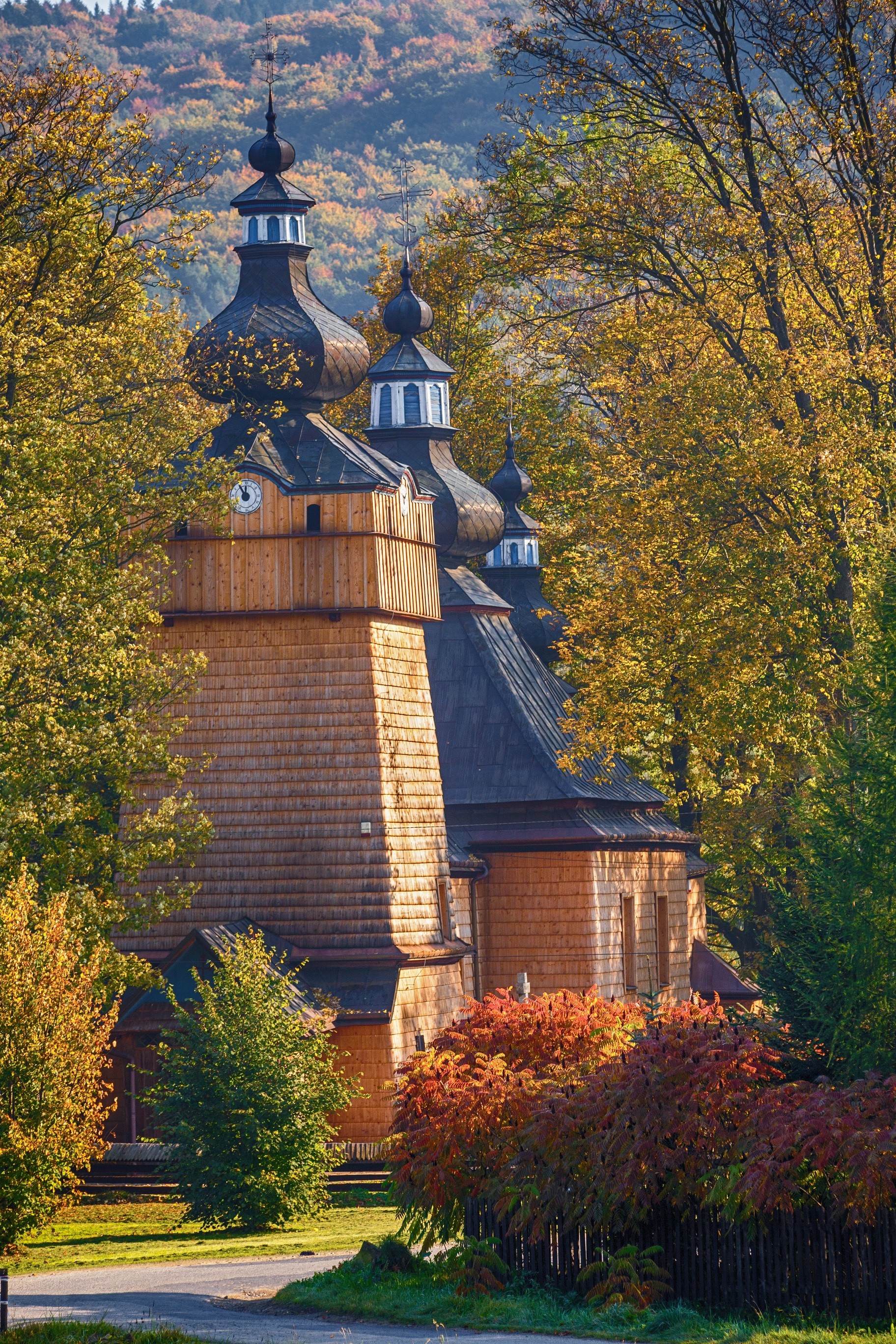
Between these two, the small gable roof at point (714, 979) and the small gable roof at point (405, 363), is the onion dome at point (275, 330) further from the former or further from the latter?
the small gable roof at point (714, 979)

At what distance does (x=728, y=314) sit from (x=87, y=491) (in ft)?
36.0

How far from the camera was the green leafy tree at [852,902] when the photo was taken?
18812mm

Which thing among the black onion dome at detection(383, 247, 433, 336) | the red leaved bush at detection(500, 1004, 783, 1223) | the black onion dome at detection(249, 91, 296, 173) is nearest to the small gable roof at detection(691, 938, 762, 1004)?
the black onion dome at detection(383, 247, 433, 336)

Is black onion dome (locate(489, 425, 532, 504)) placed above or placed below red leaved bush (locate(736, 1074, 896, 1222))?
above

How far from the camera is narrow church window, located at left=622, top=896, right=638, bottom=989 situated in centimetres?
3966

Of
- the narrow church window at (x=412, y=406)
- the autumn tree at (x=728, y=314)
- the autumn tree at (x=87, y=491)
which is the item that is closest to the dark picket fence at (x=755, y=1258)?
the autumn tree at (x=87, y=491)

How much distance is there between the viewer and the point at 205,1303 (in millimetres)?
18672

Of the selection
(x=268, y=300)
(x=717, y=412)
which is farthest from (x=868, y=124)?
(x=268, y=300)

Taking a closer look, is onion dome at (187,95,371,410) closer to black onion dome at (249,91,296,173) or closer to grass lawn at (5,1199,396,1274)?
black onion dome at (249,91,296,173)

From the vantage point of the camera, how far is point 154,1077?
3052 cm

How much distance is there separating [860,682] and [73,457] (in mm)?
13489

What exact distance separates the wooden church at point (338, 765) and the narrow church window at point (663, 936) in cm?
234

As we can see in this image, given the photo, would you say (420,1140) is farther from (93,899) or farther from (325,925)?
(325,925)

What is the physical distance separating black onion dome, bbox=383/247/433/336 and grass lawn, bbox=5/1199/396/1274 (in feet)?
66.5
